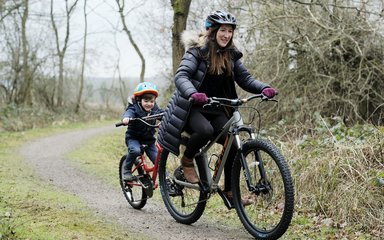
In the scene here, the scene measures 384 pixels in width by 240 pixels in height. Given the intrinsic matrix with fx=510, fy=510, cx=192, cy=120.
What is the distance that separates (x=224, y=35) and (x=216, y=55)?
21cm

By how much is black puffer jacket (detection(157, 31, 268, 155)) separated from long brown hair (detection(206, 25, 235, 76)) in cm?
6

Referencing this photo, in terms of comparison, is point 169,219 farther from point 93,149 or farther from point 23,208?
point 93,149

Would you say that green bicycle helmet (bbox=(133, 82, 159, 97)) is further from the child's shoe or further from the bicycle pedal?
the bicycle pedal

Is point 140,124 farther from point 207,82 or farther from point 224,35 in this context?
point 224,35

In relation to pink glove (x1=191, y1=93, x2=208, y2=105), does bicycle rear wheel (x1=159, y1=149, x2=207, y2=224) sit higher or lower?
lower

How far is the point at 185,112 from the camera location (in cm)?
492

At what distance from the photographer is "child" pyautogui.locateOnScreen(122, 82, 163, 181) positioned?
6211mm

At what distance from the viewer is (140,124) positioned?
631cm

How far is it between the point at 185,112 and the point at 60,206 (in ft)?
7.42

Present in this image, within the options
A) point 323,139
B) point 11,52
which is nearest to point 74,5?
point 11,52

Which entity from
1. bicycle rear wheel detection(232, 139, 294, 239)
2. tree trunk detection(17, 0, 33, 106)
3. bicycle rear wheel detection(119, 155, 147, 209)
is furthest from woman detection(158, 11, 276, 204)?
tree trunk detection(17, 0, 33, 106)

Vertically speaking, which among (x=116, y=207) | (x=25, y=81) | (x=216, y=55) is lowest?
(x=116, y=207)

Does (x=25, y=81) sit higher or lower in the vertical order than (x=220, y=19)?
lower

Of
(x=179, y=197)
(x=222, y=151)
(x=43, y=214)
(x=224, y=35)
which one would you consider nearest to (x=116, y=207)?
(x=179, y=197)
